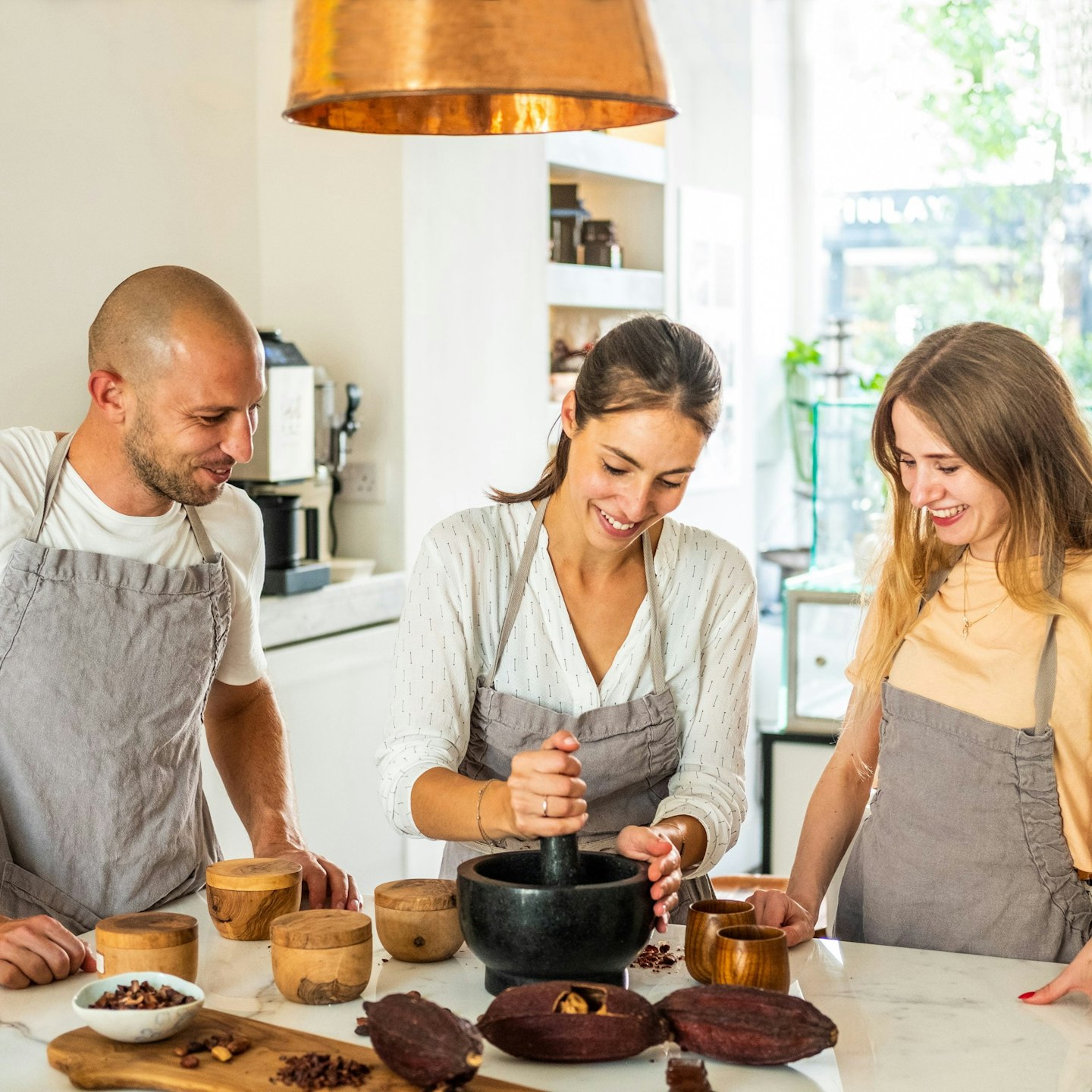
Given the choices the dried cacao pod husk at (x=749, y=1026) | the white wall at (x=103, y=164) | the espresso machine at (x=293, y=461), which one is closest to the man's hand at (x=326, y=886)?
the dried cacao pod husk at (x=749, y=1026)

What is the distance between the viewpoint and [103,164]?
307 cm

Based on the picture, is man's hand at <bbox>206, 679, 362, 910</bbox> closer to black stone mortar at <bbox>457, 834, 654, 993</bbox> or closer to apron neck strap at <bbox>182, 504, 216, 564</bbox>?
apron neck strap at <bbox>182, 504, 216, 564</bbox>

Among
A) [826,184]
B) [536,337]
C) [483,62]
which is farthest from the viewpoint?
[826,184]

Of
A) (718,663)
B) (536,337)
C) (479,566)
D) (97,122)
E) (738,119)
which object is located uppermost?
(738,119)

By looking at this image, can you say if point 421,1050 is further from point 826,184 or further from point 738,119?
point 826,184

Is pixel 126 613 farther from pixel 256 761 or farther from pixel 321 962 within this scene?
pixel 321 962

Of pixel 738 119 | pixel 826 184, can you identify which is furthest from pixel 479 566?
pixel 826 184

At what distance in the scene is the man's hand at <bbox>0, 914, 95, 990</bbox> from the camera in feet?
4.53

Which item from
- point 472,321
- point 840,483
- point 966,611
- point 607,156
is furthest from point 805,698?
point 607,156

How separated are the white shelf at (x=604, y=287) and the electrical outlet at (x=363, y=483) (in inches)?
32.3

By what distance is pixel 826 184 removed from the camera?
5.89 m

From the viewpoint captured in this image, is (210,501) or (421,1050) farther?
(210,501)

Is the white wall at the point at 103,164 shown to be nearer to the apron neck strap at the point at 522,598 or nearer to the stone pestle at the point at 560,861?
the apron neck strap at the point at 522,598

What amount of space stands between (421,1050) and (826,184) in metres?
5.28
